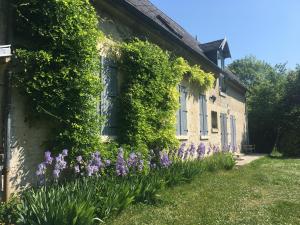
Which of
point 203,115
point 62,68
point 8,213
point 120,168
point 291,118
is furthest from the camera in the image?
point 291,118

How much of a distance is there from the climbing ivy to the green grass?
151cm

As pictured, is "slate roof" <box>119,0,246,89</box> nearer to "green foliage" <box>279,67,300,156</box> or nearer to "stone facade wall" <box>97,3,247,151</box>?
"stone facade wall" <box>97,3,247,151</box>

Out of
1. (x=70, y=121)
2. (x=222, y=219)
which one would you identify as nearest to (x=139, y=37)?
(x=70, y=121)

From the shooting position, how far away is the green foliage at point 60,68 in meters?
5.72

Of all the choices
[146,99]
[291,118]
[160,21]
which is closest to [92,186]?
[146,99]

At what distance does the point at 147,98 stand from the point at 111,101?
1.19m

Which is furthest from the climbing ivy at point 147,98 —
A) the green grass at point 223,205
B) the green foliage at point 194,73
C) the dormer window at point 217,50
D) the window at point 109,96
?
the dormer window at point 217,50

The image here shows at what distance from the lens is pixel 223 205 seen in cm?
662

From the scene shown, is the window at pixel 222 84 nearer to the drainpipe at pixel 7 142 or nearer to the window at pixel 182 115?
the window at pixel 182 115

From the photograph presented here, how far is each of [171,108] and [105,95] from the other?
2701mm

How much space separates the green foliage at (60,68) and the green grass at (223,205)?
1760 mm

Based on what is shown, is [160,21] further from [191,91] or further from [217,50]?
[217,50]

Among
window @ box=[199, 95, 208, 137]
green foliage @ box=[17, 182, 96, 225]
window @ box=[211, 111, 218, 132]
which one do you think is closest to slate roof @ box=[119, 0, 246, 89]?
window @ box=[199, 95, 208, 137]

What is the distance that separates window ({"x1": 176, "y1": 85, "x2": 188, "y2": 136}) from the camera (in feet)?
38.0
